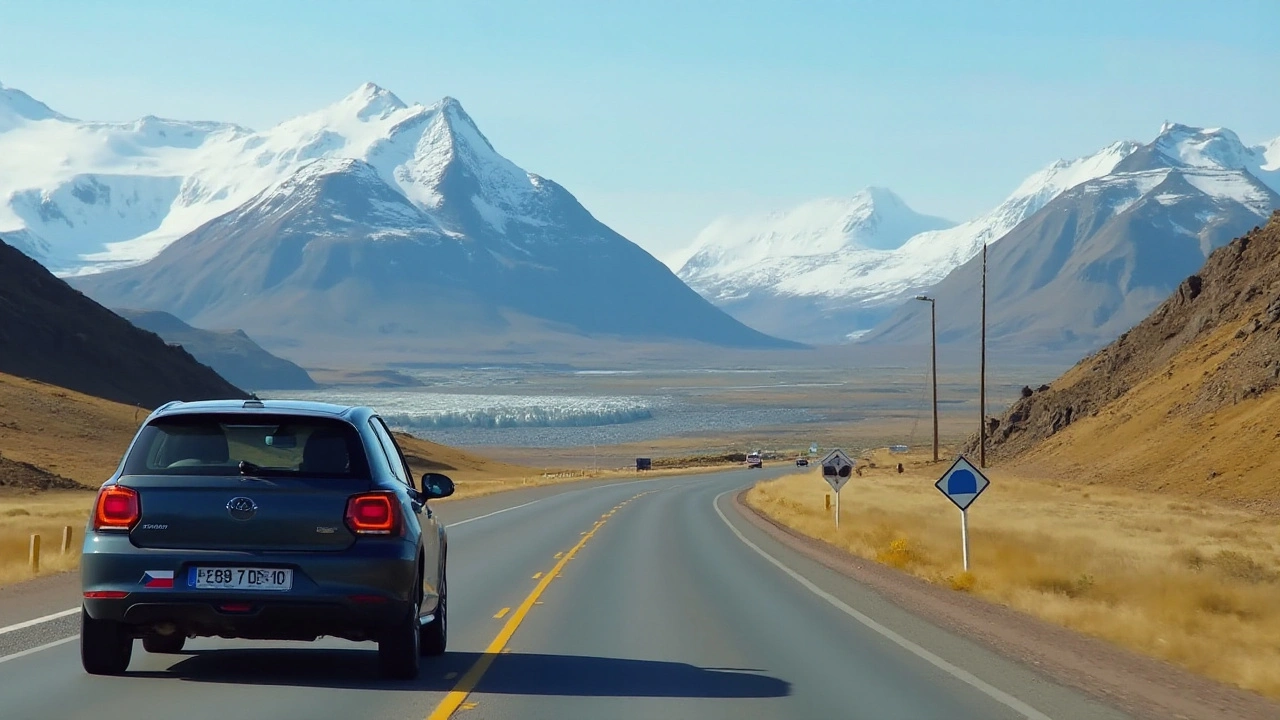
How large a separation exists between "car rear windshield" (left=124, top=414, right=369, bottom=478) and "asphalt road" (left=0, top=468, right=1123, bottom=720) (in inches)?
60.1

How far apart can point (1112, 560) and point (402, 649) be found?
16.4 metres

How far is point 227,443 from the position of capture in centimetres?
1074

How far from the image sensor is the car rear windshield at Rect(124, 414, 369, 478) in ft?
34.9

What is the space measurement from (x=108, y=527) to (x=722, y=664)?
508 centimetres

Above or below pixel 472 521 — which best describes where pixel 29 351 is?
above

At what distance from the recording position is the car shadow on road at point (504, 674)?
11.4 metres

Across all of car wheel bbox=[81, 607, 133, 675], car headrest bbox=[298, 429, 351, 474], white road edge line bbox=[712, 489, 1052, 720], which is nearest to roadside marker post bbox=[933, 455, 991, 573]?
white road edge line bbox=[712, 489, 1052, 720]

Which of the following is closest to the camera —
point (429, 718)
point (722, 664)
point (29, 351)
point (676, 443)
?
point (429, 718)

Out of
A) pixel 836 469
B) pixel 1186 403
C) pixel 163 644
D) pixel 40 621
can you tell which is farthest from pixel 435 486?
pixel 1186 403

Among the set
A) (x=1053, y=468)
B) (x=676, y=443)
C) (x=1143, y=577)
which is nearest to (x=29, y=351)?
(x=1053, y=468)

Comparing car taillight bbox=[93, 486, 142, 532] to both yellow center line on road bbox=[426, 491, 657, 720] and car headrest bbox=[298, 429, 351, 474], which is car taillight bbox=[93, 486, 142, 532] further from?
yellow center line on road bbox=[426, 491, 657, 720]

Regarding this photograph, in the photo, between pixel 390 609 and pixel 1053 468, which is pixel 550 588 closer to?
pixel 390 609

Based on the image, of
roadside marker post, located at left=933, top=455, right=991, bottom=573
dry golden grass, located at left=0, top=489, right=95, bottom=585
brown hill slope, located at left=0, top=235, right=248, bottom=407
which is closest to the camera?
dry golden grass, located at left=0, top=489, right=95, bottom=585

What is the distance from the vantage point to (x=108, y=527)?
10469 millimetres
